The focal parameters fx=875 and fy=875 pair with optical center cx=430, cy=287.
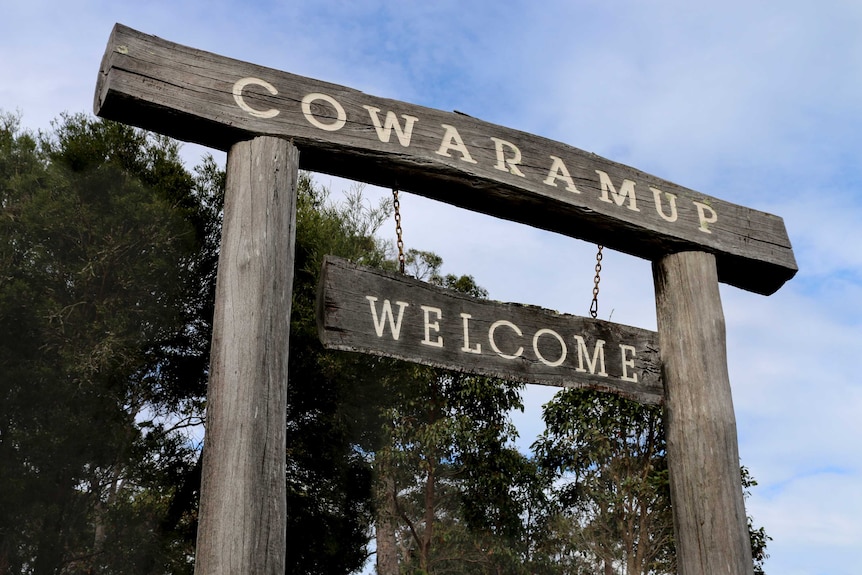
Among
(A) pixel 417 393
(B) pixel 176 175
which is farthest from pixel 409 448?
(B) pixel 176 175

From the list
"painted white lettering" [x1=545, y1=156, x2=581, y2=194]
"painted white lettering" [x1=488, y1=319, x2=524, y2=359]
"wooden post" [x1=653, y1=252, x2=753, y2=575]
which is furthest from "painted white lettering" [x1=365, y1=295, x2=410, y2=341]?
"wooden post" [x1=653, y1=252, x2=753, y2=575]

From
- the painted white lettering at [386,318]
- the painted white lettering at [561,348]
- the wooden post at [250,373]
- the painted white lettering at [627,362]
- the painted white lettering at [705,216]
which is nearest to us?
the wooden post at [250,373]

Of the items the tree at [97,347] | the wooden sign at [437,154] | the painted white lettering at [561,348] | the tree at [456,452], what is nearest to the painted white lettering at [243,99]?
the wooden sign at [437,154]

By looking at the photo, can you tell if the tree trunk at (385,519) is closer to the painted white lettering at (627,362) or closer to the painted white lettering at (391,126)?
the painted white lettering at (627,362)

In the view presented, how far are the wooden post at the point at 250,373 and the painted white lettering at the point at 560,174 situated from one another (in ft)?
5.71

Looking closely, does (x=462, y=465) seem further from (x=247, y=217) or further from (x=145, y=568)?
(x=247, y=217)

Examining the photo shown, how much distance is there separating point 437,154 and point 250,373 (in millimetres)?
1825

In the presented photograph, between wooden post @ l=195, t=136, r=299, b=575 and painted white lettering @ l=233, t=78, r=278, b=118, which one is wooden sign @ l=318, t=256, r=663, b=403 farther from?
painted white lettering @ l=233, t=78, r=278, b=118

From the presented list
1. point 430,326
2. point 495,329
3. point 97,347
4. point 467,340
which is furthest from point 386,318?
point 97,347

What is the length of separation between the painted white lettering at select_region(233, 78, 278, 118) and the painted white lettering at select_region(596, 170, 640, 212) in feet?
7.40

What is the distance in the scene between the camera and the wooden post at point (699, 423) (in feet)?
18.0

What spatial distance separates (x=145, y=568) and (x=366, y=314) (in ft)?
37.5

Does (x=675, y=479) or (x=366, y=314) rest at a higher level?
(x=366, y=314)

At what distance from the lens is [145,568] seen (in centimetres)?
1426
